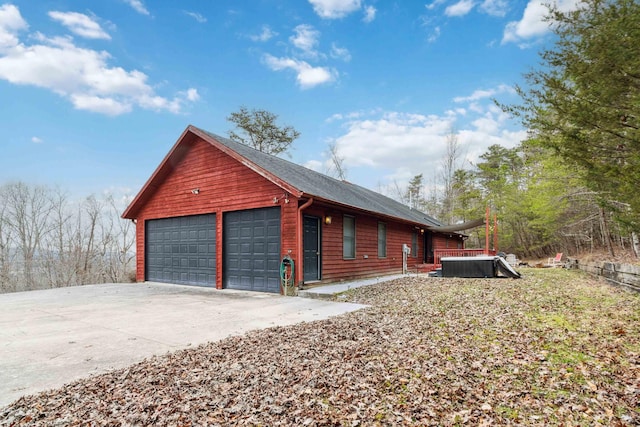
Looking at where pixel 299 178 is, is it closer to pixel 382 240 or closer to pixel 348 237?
pixel 348 237

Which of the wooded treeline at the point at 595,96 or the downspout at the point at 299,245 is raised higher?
the wooded treeline at the point at 595,96

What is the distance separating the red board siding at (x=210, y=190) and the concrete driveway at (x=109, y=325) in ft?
7.65

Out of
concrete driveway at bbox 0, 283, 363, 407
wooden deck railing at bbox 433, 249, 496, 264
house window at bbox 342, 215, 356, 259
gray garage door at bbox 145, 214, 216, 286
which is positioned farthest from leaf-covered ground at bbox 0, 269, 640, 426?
wooden deck railing at bbox 433, 249, 496, 264

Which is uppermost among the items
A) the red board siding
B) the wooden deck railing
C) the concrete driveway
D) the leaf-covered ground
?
the red board siding

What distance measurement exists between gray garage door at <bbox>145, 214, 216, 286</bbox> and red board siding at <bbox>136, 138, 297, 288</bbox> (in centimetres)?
28

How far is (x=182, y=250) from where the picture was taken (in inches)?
432

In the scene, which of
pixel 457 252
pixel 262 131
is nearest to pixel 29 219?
pixel 262 131

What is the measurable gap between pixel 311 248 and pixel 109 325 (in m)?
4.83

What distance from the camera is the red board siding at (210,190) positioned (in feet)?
29.3

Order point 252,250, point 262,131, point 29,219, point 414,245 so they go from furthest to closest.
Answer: point 262,131, point 29,219, point 414,245, point 252,250

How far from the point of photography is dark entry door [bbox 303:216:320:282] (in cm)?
866

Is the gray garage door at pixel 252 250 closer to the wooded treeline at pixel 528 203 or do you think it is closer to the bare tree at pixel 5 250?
the wooded treeline at pixel 528 203

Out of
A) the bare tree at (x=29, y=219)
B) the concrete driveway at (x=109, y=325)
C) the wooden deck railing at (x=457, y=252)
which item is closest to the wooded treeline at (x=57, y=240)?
the bare tree at (x=29, y=219)

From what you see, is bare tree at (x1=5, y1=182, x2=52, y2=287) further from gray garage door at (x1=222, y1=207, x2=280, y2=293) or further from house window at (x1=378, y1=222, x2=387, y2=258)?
house window at (x1=378, y1=222, x2=387, y2=258)
